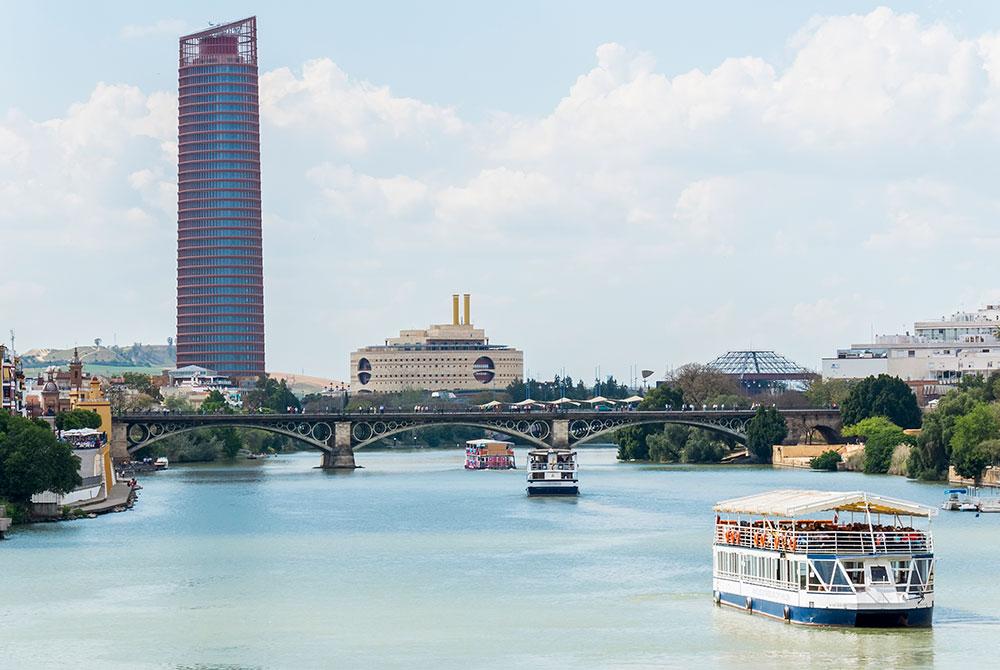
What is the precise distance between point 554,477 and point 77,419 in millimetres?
35588

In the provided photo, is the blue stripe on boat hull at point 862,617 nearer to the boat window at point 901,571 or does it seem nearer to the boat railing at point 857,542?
the boat window at point 901,571

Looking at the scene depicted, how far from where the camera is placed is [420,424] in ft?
561

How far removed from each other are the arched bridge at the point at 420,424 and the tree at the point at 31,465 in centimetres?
6119

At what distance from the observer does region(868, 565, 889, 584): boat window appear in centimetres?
5750

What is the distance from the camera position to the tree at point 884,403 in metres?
168

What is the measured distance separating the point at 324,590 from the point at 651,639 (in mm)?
16552

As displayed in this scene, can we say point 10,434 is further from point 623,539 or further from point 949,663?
point 949,663

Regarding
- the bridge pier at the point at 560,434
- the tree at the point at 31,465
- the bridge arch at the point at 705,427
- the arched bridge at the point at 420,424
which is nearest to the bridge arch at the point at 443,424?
the arched bridge at the point at 420,424

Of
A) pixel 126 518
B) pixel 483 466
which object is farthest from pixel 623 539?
pixel 483 466

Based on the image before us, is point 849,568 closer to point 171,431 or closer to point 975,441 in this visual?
point 975,441

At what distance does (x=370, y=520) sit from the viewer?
10512cm

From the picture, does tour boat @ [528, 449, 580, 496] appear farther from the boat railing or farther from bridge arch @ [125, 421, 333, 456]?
the boat railing

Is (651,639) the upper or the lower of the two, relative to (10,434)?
lower

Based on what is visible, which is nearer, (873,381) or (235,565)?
(235,565)
